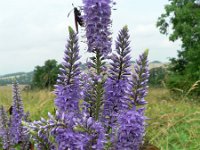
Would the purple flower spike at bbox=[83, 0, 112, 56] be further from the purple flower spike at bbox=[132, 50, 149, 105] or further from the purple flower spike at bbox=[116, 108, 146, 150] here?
the purple flower spike at bbox=[116, 108, 146, 150]

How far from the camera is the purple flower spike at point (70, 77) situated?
9.93ft

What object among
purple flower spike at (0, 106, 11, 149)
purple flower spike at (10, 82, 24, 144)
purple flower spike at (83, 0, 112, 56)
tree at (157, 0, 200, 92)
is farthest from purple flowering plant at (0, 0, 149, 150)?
tree at (157, 0, 200, 92)

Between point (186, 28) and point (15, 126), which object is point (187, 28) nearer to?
point (186, 28)

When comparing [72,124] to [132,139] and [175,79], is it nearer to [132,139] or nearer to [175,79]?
[132,139]

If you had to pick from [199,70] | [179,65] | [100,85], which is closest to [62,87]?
[100,85]

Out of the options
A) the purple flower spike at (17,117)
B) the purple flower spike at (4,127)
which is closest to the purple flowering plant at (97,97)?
the purple flower spike at (17,117)

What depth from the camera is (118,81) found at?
11.3 ft

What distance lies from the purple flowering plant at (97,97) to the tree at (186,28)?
36.1 metres

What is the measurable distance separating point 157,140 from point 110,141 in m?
7.78

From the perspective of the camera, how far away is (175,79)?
41062 millimetres

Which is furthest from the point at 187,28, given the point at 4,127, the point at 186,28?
the point at 4,127

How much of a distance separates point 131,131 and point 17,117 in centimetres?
259

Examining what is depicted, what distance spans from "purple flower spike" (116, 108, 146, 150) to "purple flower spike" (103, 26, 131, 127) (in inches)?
12.5

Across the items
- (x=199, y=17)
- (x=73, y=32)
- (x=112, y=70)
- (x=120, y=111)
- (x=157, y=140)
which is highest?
(x=199, y=17)
